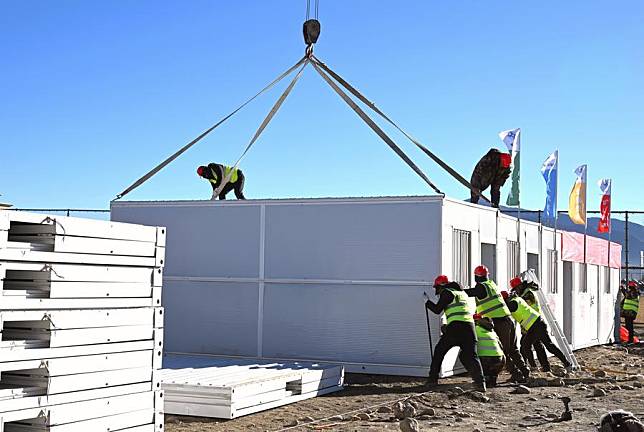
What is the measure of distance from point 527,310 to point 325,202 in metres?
3.89

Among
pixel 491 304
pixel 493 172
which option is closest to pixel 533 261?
pixel 493 172

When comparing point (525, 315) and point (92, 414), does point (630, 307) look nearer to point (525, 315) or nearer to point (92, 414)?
point (525, 315)

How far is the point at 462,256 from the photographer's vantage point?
1552cm

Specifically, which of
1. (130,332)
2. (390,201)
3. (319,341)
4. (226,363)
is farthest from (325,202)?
(130,332)

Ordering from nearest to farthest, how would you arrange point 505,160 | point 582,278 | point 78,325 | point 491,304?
point 78,325, point 491,304, point 505,160, point 582,278

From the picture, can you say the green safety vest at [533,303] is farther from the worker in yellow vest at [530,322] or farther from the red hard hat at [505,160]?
the red hard hat at [505,160]

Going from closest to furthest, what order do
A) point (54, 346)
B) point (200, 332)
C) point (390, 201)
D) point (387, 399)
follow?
point (54, 346)
point (387, 399)
point (390, 201)
point (200, 332)

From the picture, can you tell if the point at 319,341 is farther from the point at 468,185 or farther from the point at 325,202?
the point at 468,185

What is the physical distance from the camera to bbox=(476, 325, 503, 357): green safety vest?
43.9 feet

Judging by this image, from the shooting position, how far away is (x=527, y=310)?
15.3 metres

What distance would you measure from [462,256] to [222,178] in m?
4.91

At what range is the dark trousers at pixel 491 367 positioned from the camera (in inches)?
527

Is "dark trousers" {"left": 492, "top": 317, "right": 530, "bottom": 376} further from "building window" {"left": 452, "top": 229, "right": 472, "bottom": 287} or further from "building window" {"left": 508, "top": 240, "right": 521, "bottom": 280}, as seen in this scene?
"building window" {"left": 508, "top": 240, "right": 521, "bottom": 280}

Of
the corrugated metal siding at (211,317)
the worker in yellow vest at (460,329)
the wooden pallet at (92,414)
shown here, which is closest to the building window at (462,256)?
the worker in yellow vest at (460,329)
